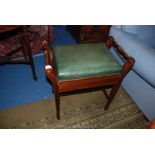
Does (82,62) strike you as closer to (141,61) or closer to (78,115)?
(141,61)

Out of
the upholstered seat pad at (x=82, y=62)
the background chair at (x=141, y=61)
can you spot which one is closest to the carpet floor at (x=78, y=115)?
the background chair at (x=141, y=61)

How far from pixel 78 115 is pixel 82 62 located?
56 centimetres

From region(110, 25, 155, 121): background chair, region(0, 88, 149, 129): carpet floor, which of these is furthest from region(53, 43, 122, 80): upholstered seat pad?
region(0, 88, 149, 129): carpet floor

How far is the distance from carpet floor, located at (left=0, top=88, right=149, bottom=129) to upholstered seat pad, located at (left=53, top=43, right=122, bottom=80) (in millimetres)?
499

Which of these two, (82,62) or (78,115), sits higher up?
(82,62)

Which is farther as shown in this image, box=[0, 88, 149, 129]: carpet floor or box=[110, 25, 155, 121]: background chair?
box=[0, 88, 149, 129]: carpet floor

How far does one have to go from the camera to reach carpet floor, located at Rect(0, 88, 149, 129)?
1400mm

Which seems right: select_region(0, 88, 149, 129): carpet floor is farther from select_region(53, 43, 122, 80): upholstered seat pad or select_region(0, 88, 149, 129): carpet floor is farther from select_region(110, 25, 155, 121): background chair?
select_region(53, 43, 122, 80): upholstered seat pad

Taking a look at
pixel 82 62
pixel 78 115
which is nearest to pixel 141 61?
pixel 82 62

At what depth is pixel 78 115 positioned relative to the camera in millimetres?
1469

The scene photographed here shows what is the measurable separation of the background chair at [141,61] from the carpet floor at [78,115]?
0.43 ft

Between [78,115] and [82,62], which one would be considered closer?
[82,62]
